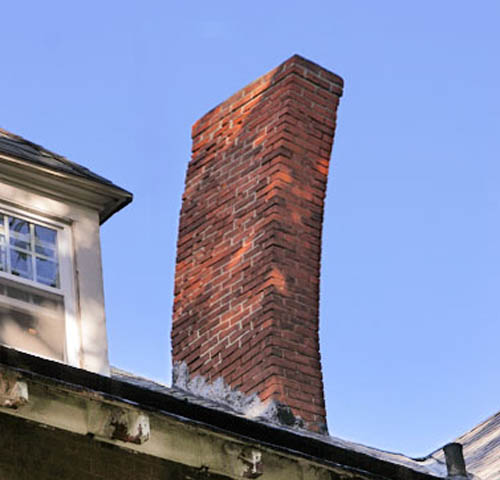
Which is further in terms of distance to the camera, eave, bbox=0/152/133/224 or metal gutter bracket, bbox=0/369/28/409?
eave, bbox=0/152/133/224

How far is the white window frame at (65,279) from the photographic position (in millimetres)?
9062

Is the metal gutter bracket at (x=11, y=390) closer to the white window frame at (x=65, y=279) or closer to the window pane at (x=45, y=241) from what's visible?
the white window frame at (x=65, y=279)

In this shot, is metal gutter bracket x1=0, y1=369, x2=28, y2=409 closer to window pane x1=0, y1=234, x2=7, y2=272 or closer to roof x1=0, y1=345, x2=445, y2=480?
roof x1=0, y1=345, x2=445, y2=480

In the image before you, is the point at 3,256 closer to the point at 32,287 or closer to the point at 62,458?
the point at 32,287

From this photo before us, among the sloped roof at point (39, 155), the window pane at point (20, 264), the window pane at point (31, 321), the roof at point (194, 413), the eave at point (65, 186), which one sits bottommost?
the roof at point (194, 413)

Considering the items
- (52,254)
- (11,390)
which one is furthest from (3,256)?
(11,390)

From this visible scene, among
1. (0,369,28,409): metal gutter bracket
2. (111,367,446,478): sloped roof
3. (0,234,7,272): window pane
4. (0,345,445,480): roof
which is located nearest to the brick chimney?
(111,367,446,478): sloped roof

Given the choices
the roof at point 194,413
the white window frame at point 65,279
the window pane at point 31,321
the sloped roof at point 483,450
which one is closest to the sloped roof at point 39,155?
the white window frame at point 65,279

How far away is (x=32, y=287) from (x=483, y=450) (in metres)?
7.04

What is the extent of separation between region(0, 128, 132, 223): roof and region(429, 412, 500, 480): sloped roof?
3844 millimetres

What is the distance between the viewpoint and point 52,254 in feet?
31.1

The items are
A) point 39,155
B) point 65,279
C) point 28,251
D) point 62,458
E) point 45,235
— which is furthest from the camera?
point 39,155

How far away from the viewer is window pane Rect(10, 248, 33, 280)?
30.0ft

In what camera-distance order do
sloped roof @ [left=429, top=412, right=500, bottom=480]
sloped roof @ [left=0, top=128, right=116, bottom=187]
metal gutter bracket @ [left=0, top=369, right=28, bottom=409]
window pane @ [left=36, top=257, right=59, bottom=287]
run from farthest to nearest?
sloped roof @ [left=429, top=412, right=500, bottom=480], sloped roof @ [left=0, top=128, right=116, bottom=187], window pane @ [left=36, top=257, right=59, bottom=287], metal gutter bracket @ [left=0, top=369, right=28, bottom=409]
